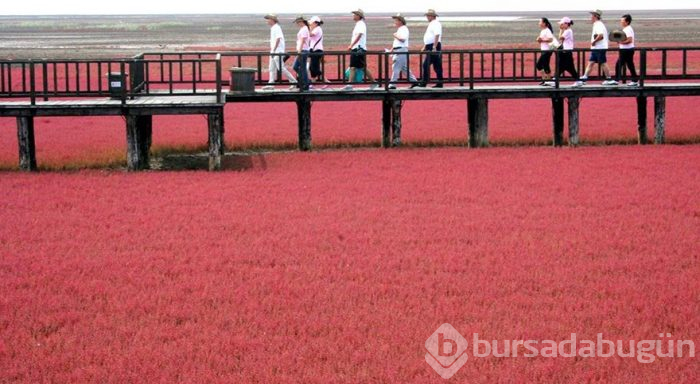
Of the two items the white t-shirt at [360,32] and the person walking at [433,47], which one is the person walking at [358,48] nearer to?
the white t-shirt at [360,32]

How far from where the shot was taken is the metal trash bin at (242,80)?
25.1m

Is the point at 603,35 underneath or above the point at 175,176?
above

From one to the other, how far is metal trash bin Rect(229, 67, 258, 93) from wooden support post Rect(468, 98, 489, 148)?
15.1 ft

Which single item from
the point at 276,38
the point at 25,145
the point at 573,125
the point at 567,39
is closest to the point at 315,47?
the point at 276,38

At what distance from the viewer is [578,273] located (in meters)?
13.9

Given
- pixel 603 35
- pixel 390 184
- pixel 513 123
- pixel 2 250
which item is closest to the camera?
pixel 2 250

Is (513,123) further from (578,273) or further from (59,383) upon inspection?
(59,383)

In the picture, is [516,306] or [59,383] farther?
[516,306]

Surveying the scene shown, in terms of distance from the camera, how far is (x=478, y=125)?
88.4 feet

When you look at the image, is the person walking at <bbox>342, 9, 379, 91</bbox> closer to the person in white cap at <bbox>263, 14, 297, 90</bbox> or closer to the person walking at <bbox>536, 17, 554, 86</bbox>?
the person in white cap at <bbox>263, 14, 297, 90</bbox>

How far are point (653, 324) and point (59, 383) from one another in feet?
16.8

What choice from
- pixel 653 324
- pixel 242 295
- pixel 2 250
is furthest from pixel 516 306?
pixel 2 250

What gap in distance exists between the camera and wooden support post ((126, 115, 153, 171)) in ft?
76.5

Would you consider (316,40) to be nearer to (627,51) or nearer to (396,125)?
(396,125)
